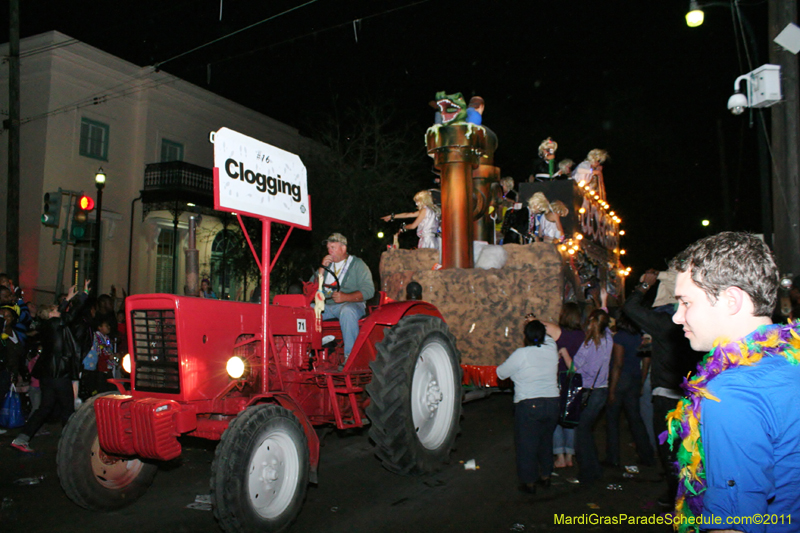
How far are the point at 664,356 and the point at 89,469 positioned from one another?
4344 mm

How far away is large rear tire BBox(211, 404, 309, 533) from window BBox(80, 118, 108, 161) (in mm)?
18167

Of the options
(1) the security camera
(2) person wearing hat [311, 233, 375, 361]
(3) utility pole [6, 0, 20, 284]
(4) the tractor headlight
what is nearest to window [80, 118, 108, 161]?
(3) utility pole [6, 0, 20, 284]

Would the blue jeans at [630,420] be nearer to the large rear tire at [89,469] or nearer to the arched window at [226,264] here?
the large rear tire at [89,469]

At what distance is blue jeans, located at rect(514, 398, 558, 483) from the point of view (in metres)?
4.86

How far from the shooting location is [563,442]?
5832 mm

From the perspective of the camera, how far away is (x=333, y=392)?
15.3ft

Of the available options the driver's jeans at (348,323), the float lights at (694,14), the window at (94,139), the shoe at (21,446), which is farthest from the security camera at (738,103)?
the window at (94,139)

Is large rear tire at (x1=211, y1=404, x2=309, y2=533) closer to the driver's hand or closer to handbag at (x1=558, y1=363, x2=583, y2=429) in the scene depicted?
the driver's hand

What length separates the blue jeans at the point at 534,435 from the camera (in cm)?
486

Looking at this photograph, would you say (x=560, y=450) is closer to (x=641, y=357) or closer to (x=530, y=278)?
(x=641, y=357)

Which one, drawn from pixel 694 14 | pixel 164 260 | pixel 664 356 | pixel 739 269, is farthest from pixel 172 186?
pixel 739 269

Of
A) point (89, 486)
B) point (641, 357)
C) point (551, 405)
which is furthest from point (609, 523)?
point (89, 486)

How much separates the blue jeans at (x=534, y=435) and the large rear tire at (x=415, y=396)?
2.69ft

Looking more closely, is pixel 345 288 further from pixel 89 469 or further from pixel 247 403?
pixel 89 469
